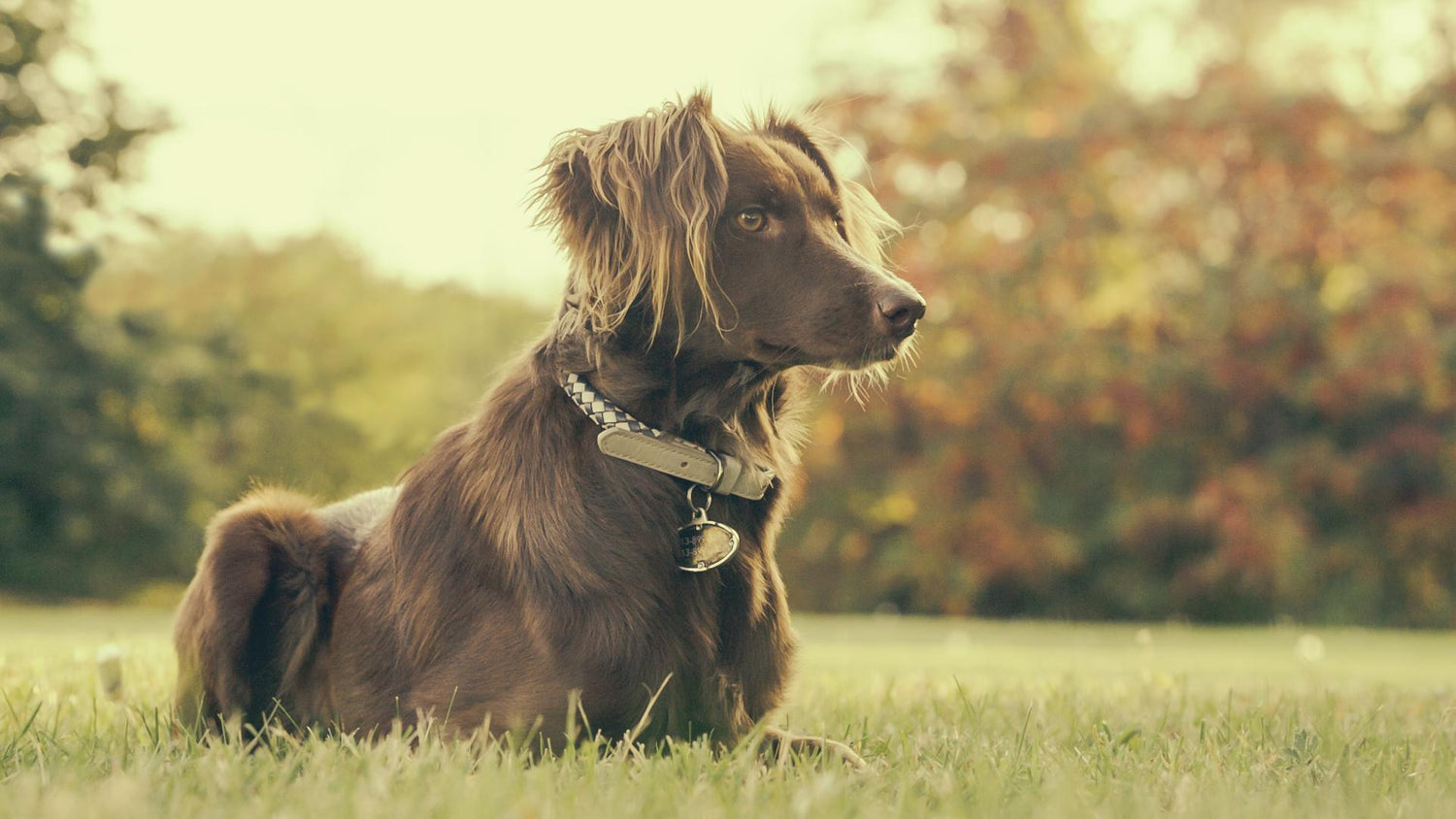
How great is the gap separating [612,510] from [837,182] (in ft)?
4.04

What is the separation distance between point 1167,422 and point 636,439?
1357 centimetres

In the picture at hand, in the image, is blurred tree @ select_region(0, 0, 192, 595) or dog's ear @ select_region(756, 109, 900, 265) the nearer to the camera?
dog's ear @ select_region(756, 109, 900, 265)

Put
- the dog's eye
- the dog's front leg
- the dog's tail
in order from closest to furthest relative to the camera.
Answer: the dog's front leg, the dog's eye, the dog's tail

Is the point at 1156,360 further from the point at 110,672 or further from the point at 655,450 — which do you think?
the point at 655,450

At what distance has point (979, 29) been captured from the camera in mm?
17641

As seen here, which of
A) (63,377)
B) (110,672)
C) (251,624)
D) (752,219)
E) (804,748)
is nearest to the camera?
(804,748)

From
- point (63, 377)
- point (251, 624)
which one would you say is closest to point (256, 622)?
point (251, 624)

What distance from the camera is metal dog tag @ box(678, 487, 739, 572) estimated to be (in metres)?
2.90

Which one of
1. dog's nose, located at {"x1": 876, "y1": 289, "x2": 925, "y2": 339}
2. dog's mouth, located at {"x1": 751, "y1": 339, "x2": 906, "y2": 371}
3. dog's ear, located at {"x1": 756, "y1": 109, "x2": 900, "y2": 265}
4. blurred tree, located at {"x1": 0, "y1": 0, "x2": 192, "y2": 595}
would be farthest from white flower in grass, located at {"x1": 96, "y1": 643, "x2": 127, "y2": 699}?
blurred tree, located at {"x1": 0, "y1": 0, "x2": 192, "y2": 595}

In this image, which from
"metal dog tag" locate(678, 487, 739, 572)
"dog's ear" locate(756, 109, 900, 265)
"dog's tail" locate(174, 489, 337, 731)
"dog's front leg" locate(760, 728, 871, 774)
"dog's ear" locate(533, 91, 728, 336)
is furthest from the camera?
"dog's ear" locate(756, 109, 900, 265)

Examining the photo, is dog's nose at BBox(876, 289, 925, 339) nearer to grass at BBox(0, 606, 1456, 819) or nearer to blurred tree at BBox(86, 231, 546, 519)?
grass at BBox(0, 606, 1456, 819)

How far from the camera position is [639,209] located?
10.0ft

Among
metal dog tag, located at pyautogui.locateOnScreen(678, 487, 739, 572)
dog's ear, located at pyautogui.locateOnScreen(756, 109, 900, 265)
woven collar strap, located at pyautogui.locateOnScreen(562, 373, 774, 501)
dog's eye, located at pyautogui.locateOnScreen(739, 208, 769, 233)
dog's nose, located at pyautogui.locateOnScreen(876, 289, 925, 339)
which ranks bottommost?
metal dog tag, located at pyautogui.locateOnScreen(678, 487, 739, 572)

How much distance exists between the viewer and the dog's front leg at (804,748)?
277 cm
